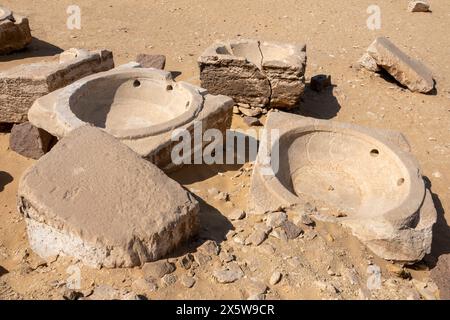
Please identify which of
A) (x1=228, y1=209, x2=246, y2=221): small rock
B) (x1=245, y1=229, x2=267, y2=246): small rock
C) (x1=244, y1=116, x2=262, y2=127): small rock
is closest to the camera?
(x1=245, y1=229, x2=267, y2=246): small rock

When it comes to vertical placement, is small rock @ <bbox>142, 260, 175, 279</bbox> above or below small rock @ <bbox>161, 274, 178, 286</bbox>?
above

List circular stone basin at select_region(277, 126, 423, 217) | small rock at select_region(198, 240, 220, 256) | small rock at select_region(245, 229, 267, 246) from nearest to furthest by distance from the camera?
1. small rock at select_region(198, 240, 220, 256)
2. small rock at select_region(245, 229, 267, 246)
3. circular stone basin at select_region(277, 126, 423, 217)

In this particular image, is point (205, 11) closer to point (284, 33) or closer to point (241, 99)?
point (284, 33)

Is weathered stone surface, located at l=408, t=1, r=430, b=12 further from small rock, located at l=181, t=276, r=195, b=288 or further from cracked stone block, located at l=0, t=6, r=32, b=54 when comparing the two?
small rock, located at l=181, t=276, r=195, b=288

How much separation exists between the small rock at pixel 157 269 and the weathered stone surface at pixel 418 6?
385 inches

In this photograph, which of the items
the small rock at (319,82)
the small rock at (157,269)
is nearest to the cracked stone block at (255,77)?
the small rock at (319,82)

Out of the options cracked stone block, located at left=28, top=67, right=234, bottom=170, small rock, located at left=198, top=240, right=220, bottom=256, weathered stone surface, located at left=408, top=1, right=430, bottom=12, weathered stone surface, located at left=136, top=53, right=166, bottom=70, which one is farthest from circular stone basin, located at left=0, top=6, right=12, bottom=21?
weathered stone surface, located at left=408, top=1, right=430, bottom=12

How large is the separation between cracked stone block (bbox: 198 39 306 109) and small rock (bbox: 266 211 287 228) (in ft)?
8.66

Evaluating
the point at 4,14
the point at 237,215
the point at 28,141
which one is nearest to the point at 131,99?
the point at 28,141

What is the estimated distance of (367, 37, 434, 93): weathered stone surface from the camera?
6520 mm

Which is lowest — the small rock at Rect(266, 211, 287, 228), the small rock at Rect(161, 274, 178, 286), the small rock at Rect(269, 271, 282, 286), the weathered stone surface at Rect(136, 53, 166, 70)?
the small rock at Rect(269, 271, 282, 286)

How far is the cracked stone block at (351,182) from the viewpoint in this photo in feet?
10.9

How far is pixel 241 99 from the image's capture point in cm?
581

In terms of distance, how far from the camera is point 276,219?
3.37 m
